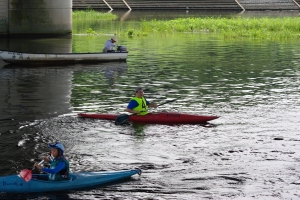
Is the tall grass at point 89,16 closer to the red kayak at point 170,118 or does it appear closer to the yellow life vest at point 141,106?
the yellow life vest at point 141,106

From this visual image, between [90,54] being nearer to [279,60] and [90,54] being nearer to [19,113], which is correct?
[279,60]

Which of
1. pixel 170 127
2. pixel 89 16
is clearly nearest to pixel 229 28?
pixel 89 16

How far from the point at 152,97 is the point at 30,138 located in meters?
8.83

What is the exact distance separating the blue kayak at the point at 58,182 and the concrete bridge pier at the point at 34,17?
41.0m

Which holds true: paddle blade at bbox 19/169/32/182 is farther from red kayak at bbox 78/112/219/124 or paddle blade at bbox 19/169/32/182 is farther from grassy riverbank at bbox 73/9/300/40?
grassy riverbank at bbox 73/9/300/40

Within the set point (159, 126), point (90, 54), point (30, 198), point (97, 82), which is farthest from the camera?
point (90, 54)

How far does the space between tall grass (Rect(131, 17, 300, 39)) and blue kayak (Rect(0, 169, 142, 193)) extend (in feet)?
141

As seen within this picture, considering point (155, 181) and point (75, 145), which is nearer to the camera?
point (155, 181)

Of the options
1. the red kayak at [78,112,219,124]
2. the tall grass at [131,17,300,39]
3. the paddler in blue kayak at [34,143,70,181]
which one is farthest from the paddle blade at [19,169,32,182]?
the tall grass at [131,17,300,39]

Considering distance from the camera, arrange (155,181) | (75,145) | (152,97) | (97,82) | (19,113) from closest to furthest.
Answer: (155,181) < (75,145) < (19,113) < (152,97) < (97,82)

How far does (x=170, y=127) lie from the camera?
24.1m

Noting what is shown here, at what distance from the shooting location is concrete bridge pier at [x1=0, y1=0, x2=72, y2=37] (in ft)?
187

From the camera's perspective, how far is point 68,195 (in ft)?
55.1

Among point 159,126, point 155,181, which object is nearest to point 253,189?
point 155,181
